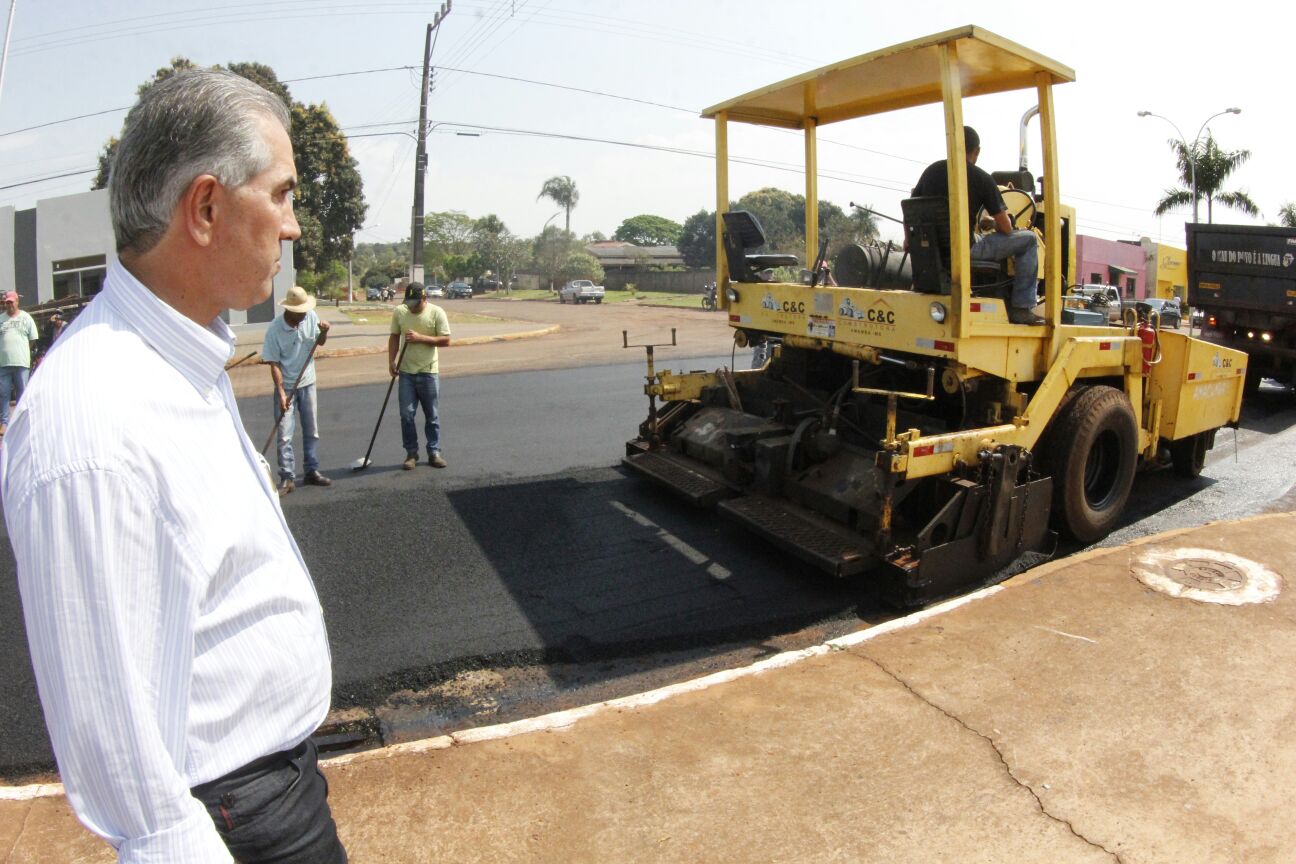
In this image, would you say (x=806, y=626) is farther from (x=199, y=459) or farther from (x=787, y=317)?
(x=199, y=459)

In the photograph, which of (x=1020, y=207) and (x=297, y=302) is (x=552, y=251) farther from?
(x=1020, y=207)

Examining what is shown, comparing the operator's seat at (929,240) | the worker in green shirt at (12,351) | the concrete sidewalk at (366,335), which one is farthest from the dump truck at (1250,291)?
the concrete sidewalk at (366,335)

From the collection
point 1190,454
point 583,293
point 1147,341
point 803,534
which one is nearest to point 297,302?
point 803,534

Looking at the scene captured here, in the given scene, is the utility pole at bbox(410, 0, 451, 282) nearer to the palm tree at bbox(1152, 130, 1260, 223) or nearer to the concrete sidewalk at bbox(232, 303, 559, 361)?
the concrete sidewalk at bbox(232, 303, 559, 361)

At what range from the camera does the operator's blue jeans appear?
307 inches

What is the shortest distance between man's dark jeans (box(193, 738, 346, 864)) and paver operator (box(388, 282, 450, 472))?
625 centimetres

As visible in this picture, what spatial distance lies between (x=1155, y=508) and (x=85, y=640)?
7.49 metres

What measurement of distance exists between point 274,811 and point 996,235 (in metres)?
4.91

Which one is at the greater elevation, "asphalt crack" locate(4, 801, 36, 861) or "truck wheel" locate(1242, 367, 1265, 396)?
"truck wheel" locate(1242, 367, 1265, 396)

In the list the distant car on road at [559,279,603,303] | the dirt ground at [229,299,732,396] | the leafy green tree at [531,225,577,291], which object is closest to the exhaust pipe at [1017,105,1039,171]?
the dirt ground at [229,299,732,396]

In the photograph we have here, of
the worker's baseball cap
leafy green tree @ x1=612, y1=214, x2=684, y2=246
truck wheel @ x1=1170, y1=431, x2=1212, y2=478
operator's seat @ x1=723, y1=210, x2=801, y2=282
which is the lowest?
truck wheel @ x1=1170, y1=431, x2=1212, y2=478

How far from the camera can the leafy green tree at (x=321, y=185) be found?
33188 mm

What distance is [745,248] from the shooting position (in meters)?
6.55

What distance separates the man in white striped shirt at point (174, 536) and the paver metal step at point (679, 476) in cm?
453
